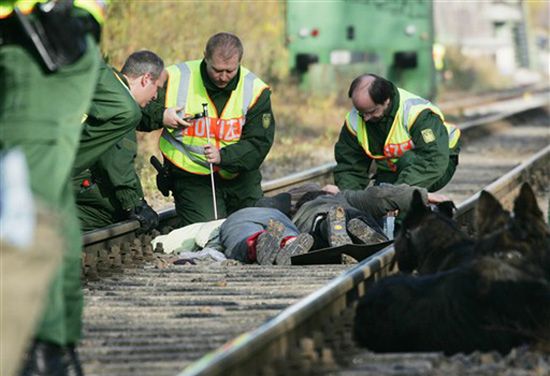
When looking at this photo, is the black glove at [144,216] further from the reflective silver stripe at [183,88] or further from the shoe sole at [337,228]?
the shoe sole at [337,228]

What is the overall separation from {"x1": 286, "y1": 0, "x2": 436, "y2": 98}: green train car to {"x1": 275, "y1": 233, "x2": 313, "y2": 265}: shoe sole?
57.4ft

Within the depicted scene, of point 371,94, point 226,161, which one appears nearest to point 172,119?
point 226,161

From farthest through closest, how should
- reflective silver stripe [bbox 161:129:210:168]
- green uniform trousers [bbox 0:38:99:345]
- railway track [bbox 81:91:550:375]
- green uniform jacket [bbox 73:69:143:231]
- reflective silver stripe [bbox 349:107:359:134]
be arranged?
reflective silver stripe [bbox 349:107:359:134]
reflective silver stripe [bbox 161:129:210:168]
green uniform jacket [bbox 73:69:143:231]
railway track [bbox 81:91:550:375]
green uniform trousers [bbox 0:38:99:345]

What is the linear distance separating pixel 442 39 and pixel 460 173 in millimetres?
34025

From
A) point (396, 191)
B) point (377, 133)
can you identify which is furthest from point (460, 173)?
point (396, 191)

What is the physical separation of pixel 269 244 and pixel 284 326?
9.18 ft

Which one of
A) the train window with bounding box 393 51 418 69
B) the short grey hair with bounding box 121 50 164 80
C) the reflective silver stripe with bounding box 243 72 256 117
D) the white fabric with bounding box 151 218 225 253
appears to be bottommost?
the white fabric with bounding box 151 218 225 253

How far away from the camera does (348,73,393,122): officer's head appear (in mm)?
9984

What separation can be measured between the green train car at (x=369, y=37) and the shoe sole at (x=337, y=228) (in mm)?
17416

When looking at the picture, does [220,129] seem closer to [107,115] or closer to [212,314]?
[107,115]

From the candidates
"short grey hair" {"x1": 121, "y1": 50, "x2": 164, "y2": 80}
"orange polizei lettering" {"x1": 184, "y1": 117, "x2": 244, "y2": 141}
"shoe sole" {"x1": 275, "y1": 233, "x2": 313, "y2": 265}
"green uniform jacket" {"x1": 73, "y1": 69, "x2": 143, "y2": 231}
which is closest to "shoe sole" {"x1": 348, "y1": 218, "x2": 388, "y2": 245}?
"shoe sole" {"x1": 275, "y1": 233, "x2": 313, "y2": 265}

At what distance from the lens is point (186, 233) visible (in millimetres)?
9359

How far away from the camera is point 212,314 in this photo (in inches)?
261

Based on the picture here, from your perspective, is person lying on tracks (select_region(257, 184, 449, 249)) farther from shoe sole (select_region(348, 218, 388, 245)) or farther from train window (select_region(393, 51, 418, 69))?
train window (select_region(393, 51, 418, 69))
